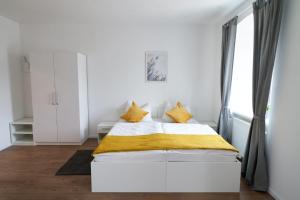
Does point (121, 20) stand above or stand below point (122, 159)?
above

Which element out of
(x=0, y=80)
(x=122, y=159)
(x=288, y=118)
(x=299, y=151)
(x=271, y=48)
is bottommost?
(x=122, y=159)

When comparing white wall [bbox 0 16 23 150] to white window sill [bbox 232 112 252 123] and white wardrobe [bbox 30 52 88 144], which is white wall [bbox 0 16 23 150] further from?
white window sill [bbox 232 112 252 123]

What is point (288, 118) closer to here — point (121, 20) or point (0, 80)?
point (121, 20)

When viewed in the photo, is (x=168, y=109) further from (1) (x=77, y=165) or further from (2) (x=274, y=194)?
(2) (x=274, y=194)

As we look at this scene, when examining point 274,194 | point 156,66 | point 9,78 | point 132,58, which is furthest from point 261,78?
point 9,78

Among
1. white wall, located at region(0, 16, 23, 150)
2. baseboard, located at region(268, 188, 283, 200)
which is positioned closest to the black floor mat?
white wall, located at region(0, 16, 23, 150)

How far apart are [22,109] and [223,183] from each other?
14.3 ft

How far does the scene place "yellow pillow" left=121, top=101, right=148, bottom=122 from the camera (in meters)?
3.98

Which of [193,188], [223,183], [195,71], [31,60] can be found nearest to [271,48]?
[223,183]

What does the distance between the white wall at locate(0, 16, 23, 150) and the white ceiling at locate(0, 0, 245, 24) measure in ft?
1.03

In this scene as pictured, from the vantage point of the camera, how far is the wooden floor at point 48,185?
91.3 inches

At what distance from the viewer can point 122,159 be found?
2.38 metres

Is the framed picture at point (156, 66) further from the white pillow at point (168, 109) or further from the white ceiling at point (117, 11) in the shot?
the white ceiling at point (117, 11)

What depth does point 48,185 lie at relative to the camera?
2.57 m
